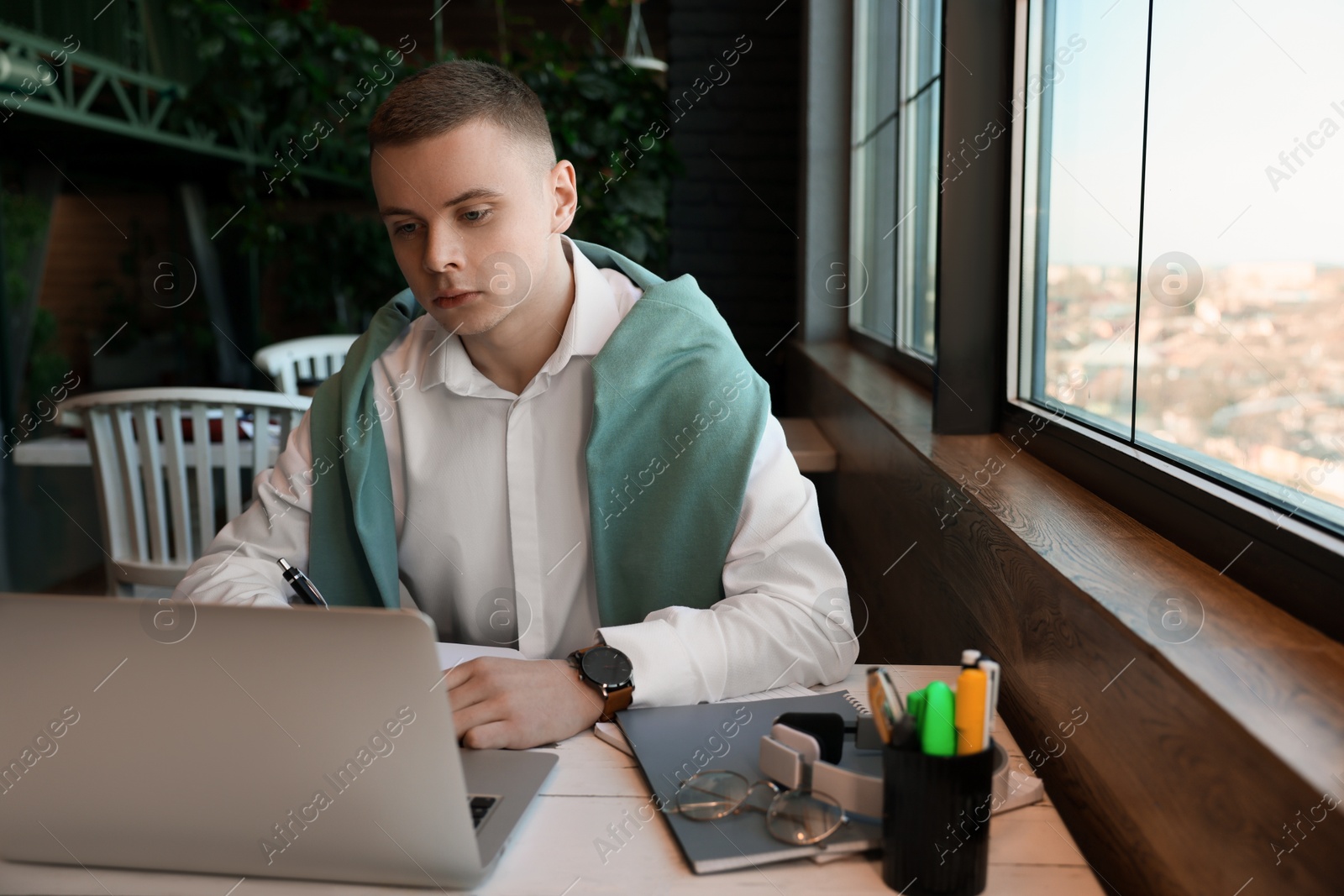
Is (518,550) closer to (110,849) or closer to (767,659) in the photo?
(767,659)

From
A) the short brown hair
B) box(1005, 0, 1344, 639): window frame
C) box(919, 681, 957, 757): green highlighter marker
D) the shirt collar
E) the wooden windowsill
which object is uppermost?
the short brown hair

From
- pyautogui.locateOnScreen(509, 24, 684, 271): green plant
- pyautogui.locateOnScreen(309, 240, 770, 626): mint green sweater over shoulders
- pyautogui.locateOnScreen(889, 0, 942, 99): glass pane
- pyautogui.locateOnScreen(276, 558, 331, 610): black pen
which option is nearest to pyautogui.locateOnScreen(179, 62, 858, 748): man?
pyautogui.locateOnScreen(309, 240, 770, 626): mint green sweater over shoulders

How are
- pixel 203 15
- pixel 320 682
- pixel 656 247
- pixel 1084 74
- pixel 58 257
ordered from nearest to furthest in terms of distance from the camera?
pixel 320 682
pixel 1084 74
pixel 203 15
pixel 656 247
pixel 58 257

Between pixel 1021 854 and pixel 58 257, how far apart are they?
7501mm

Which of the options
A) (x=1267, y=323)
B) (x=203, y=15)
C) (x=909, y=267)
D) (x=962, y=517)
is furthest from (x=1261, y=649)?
(x=203, y=15)

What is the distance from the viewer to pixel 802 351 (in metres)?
3.69

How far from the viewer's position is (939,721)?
69cm

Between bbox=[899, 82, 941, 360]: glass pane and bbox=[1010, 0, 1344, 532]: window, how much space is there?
86 centimetres

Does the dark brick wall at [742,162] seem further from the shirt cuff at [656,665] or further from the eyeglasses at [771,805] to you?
the eyeglasses at [771,805]

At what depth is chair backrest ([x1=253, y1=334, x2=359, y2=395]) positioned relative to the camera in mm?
3346

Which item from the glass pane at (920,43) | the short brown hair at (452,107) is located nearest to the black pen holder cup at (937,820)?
the short brown hair at (452,107)

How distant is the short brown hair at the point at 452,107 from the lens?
48.9 inches

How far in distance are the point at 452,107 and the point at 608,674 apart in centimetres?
71

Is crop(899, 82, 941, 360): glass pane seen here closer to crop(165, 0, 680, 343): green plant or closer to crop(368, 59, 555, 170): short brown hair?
crop(165, 0, 680, 343): green plant
